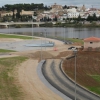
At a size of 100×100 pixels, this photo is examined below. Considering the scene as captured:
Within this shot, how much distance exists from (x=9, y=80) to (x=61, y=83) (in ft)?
16.5

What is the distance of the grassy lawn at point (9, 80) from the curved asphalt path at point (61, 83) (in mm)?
3410

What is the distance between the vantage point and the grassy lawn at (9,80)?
24359 mm

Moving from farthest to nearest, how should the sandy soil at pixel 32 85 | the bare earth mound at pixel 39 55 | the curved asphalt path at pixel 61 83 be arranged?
the bare earth mound at pixel 39 55 < the sandy soil at pixel 32 85 < the curved asphalt path at pixel 61 83

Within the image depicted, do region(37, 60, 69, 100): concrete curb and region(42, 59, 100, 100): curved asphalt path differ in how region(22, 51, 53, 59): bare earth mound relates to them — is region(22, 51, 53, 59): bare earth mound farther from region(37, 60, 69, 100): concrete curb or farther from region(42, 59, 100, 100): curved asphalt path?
region(42, 59, 100, 100): curved asphalt path

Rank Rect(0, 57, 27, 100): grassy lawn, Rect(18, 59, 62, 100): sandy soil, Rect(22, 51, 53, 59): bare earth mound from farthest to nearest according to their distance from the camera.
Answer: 1. Rect(22, 51, 53, 59): bare earth mound
2. Rect(0, 57, 27, 100): grassy lawn
3. Rect(18, 59, 62, 100): sandy soil

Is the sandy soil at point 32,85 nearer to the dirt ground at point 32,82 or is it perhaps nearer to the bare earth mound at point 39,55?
the dirt ground at point 32,82

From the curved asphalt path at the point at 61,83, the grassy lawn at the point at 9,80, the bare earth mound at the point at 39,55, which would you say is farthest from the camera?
the bare earth mound at the point at 39,55

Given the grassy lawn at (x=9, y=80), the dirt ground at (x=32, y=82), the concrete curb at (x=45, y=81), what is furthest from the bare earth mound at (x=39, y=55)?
the concrete curb at (x=45, y=81)

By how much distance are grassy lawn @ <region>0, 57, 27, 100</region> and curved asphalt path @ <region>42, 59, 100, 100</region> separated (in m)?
3.41

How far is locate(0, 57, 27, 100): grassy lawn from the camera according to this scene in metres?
24.4

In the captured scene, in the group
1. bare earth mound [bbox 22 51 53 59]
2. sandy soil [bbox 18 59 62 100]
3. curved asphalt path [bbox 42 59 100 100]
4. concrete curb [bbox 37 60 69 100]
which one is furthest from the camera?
bare earth mound [bbox 22 51 53 59]

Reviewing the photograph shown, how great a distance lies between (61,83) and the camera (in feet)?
90.5

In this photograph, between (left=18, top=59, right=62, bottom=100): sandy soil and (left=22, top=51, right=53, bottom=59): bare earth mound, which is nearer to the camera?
(left=18, top=59, right=62, bottom=100): sandy soil

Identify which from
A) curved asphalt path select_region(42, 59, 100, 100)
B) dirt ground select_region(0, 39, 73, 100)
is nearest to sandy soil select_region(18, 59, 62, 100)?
dirt ground select_region(0, 39, 73, 100)
